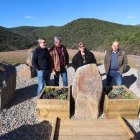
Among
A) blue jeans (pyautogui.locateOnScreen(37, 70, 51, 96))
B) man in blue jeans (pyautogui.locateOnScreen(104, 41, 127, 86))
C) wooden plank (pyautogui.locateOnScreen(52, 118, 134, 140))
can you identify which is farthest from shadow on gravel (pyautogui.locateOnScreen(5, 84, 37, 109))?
man in blue jeans (pyautogui.locateOnScreen(104, 41, 127, 86))

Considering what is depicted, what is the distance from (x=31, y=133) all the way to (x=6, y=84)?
2.11m

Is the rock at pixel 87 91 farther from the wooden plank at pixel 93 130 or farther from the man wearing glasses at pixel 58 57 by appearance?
the man wearing glasses at pixel 58 57

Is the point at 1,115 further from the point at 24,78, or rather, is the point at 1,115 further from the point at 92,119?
the point at 24,78

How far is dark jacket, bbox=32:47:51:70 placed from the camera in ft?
25.2

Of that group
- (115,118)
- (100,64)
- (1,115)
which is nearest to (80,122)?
(115,118)

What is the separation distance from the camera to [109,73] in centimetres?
836

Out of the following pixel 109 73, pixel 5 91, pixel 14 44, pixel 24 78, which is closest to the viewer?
pixel 5 91

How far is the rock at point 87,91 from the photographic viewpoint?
670 cm

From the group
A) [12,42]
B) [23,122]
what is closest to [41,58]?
[23,122]

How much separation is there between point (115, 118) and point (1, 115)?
109 inches

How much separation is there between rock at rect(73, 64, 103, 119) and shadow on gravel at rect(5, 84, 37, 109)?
213cm

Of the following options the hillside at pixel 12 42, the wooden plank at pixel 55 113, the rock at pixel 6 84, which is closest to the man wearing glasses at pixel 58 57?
the rock at pixel 6 84

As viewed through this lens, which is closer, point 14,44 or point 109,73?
point 109,73

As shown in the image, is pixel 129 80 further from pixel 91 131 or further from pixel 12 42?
pixel 12 42
